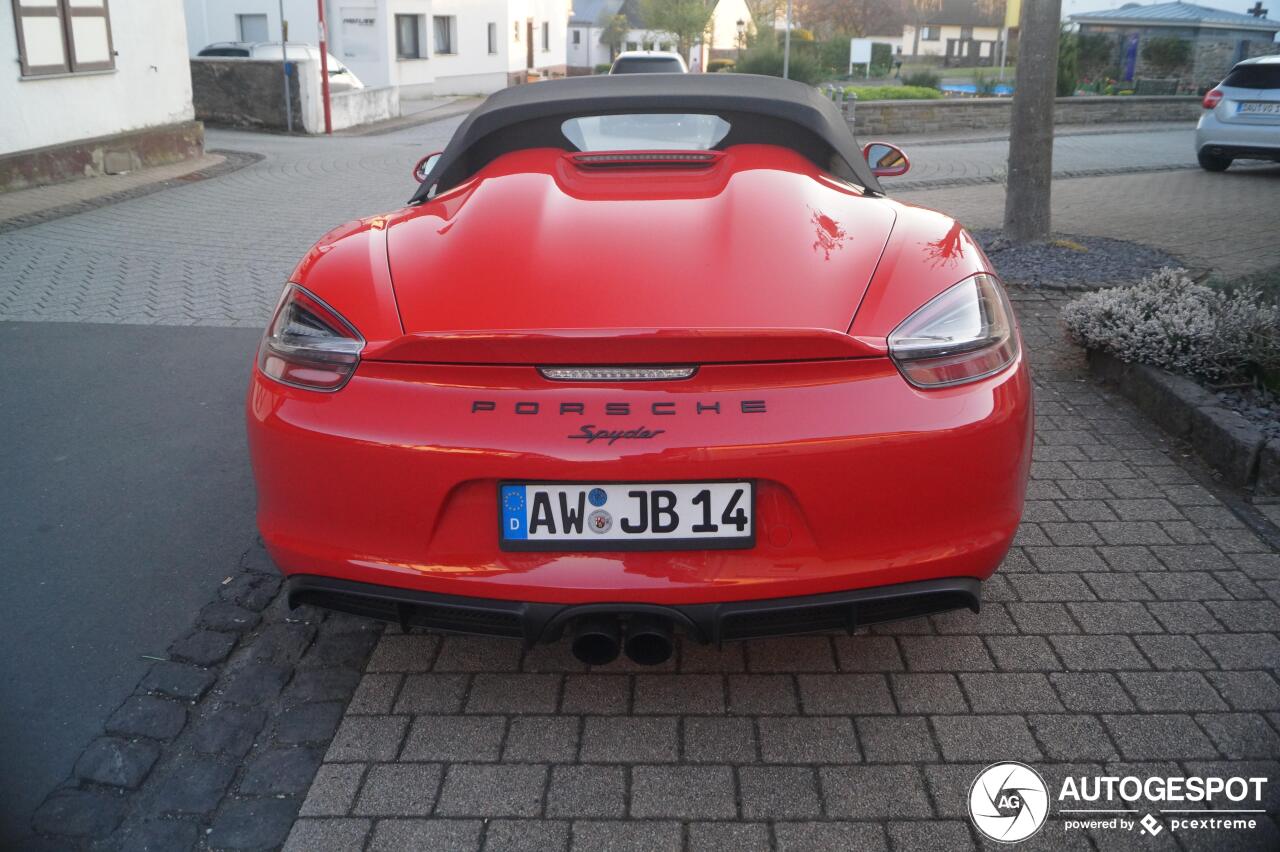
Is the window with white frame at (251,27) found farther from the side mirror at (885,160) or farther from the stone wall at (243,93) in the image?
the side mirror at (885,160)

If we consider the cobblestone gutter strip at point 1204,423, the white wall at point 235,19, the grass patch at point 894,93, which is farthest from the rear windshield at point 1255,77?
the white wall at point 235,19

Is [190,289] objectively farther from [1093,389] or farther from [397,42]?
[397,42]

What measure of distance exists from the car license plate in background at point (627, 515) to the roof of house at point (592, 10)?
74.2 meters

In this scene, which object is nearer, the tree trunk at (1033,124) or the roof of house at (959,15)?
the tree trunk at (1033,124)

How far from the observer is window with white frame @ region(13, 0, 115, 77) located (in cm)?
Result: 1207

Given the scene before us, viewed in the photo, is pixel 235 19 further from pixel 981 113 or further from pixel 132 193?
pixel 132 193

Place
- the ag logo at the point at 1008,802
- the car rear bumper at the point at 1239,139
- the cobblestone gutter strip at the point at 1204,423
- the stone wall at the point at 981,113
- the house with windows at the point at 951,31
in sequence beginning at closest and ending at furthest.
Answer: the ag logo at the point at 1008,802, the cobblestone gutter strip at the point at 1204,423, the car rear bumper at the point at 1239,139, the stone wall at the point at 981,113, the house with windows at the point at 951,31

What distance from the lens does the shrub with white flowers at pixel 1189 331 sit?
15.5ft

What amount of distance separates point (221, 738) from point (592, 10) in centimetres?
7771

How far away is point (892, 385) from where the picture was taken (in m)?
2.31

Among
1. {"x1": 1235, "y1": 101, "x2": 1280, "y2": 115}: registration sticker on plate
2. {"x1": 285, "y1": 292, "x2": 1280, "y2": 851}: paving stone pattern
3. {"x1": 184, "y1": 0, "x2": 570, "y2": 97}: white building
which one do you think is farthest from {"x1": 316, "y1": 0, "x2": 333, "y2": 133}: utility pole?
{"x1": 285, "y1": 292, "x2": 1280, "y2": 851}: paving stone pattern

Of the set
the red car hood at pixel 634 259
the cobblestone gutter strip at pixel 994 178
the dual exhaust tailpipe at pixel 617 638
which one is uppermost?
the red car hood at pixel 634 259

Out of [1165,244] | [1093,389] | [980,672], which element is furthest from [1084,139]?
[980,672]

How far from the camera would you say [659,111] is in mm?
3633
